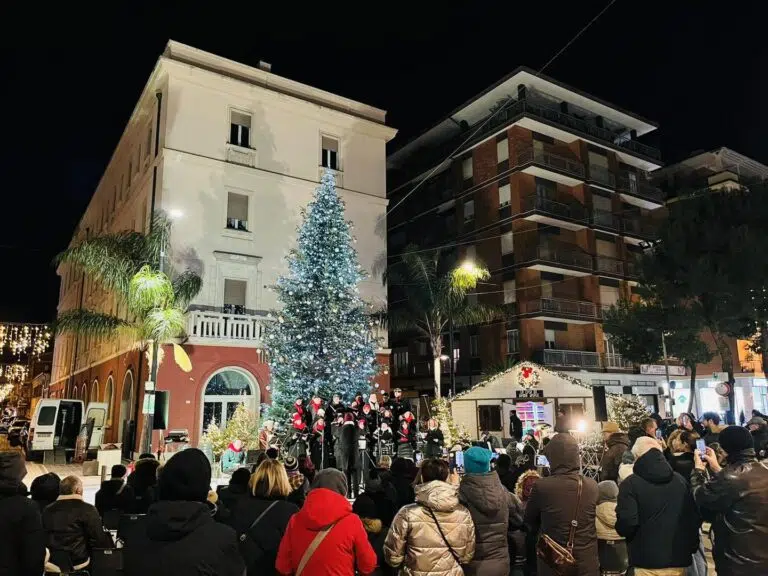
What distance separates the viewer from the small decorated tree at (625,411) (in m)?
17.9

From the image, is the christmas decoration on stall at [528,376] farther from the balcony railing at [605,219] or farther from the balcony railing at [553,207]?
the balcony railing at [605,219]

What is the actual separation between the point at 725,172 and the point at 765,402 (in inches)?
599

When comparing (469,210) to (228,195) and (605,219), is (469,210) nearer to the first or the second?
(605,219)

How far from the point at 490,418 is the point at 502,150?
747 inches

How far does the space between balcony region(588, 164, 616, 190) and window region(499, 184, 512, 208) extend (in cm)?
547

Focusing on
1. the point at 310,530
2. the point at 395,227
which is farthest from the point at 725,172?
the point at 310,530

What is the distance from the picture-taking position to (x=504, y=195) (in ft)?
116

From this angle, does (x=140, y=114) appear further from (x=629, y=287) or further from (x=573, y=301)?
(x=629, y=287)

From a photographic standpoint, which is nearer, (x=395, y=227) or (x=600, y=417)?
(x=600, y=417)

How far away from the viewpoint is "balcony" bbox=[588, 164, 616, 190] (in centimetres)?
3659

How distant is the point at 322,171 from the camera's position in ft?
82.7

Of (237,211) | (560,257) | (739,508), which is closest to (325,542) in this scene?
(739,508)

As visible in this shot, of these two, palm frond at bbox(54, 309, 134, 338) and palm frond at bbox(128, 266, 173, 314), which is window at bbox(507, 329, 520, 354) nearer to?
palm frond at bbox(128, 266, 173, 314)

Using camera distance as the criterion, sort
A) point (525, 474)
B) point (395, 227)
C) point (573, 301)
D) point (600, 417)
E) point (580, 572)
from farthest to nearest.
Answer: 1. point (395, 227)
2. point (573, 301)
3. point (600, 417)
4. point (525, 474)
5. point (580, 572)
